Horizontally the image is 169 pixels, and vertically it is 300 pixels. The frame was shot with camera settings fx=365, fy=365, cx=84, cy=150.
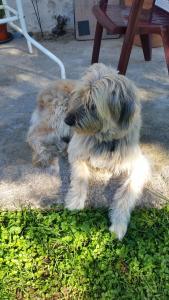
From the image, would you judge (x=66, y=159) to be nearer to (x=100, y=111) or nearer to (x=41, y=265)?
(x=100, y=111)

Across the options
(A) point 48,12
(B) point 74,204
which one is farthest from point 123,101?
(A) point 48,12

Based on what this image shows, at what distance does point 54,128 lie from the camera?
3.48 meters

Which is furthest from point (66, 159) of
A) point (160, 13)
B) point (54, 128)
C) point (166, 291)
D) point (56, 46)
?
point (56, 46)

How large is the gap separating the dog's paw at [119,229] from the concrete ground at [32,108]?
0.33 meters

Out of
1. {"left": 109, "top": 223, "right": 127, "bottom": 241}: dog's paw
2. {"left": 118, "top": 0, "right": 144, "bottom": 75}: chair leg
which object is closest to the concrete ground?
{"left": 109, "top": 223, "right": 127, "bottom": 241}: dog's paw

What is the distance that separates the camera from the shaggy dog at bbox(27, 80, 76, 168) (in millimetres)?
3432

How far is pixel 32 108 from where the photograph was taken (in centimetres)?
418

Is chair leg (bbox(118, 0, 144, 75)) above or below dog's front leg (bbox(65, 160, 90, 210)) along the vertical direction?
above

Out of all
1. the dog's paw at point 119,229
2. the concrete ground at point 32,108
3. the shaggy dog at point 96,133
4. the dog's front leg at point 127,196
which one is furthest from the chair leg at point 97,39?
the dog's paw at point 119,229

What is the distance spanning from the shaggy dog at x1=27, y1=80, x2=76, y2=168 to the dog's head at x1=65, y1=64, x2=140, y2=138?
0.77 m

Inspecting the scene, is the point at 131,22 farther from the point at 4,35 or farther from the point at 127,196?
the point at 4,35

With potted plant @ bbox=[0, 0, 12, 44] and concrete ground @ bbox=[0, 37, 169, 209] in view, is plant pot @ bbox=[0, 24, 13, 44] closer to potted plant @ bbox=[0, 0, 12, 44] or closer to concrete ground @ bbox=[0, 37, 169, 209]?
potted plant @ bbox=[0, 0, 12, 44]

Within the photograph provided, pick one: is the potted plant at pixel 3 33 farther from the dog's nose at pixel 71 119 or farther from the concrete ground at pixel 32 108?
the dog's nose at pixel 71 119

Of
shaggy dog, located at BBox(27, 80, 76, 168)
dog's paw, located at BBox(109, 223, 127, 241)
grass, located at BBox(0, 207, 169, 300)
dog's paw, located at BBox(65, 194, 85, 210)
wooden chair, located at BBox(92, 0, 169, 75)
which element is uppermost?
wooden chair, located at BBox(92, 0, 169, 75)
